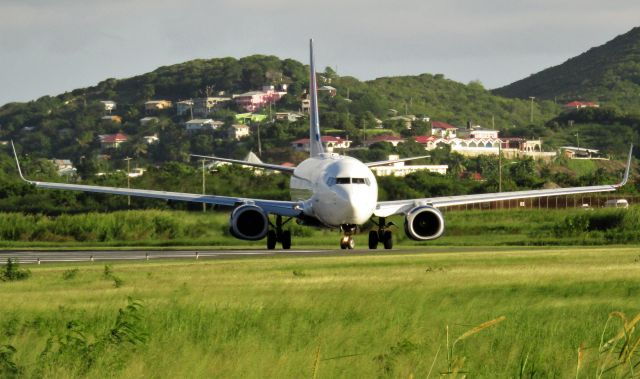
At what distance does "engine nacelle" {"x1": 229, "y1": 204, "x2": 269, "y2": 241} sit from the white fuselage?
2.20 m

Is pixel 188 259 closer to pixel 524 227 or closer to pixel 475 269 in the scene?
pixel 475 269

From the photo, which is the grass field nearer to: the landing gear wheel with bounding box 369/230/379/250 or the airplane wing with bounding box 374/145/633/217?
the airplane wing with bounding box 374/145/633/217

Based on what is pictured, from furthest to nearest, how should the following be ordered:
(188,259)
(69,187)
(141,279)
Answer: (69,187) < (188,259) < (141,279)

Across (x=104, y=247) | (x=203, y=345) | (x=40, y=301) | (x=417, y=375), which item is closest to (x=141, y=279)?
(x=40, y=301)

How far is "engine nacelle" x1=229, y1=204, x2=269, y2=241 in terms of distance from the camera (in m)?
57.0

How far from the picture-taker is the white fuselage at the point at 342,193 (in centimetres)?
5262

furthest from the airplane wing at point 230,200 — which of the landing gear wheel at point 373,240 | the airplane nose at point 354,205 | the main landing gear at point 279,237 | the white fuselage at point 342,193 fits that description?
the airplane nose at point 354,205

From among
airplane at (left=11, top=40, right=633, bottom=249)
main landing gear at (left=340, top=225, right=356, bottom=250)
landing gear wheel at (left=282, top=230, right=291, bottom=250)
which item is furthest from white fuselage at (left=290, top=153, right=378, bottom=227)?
landing gear wheel at (left=282, top=230, right=291, bottom=250)

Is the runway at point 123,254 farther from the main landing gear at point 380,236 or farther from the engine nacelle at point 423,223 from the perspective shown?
the engine nacelle at point 423,223

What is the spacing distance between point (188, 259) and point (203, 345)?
3688 centimetres

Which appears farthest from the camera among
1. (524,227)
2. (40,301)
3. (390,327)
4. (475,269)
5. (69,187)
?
(524,227)

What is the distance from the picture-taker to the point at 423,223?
2253 inches

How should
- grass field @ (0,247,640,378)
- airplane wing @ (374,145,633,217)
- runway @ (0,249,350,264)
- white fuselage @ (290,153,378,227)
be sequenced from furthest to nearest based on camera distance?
runway @ (0,249,350,264) < airplane wing @ (374,145,633,217) < white fuselage @ (290,153,378,227) < grass field @ (0,247,640,378)

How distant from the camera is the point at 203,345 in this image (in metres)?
20.0
